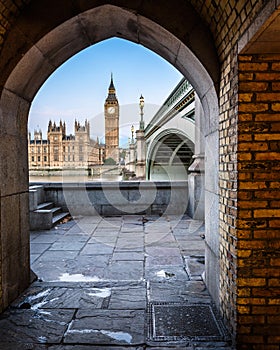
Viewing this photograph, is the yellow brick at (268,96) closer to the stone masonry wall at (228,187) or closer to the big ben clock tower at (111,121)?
the stone masonry wall at (228,187)

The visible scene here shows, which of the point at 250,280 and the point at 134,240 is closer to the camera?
the point at 250,280

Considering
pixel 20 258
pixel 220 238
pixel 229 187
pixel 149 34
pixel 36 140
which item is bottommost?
pixel 20 258

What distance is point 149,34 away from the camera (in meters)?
3.81

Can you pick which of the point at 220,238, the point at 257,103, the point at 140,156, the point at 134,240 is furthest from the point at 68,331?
the point at 140,156

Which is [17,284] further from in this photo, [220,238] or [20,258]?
[220,238]

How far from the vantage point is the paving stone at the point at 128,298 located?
11.8 ft

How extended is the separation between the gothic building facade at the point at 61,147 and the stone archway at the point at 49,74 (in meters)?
65.4

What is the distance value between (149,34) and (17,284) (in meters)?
3.28

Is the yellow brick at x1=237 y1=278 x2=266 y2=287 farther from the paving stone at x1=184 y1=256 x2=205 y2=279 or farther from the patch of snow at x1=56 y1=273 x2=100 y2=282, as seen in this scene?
the patch of snow at x1=56 y1=273 x2=100 y2=282

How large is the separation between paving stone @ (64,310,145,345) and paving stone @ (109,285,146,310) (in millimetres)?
119

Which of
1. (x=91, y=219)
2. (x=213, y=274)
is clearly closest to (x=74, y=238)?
(x=91, y=219)

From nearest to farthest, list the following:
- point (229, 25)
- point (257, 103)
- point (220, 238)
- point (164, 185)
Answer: point (257, 103), point (229, 25), point (220, 238), point (164, 185)

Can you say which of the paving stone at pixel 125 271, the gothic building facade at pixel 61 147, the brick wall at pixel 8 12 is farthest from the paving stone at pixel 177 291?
the gothic building facade at pixel 61 147

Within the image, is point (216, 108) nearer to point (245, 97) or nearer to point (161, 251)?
point (245, 97)
